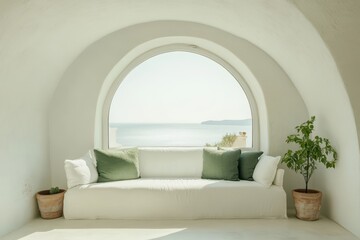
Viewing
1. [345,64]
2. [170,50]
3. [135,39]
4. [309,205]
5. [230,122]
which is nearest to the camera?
[345,64]

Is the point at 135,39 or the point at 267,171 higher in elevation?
the point at 135,39

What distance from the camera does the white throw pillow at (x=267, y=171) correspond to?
14.3ft

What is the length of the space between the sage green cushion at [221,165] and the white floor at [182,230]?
691 mm

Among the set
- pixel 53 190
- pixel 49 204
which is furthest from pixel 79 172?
pixel 49 204

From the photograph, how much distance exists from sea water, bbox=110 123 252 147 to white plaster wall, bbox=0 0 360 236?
2.34 ft

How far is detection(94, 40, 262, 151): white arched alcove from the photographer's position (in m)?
5.19

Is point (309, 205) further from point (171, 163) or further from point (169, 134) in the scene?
point (169, 134)

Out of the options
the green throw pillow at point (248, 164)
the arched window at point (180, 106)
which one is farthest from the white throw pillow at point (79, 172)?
the green throw pillow at point (248, 164)

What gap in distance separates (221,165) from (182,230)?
120 cm

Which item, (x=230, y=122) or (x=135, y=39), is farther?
(x=230, y=122)

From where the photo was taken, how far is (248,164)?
15.5 ft

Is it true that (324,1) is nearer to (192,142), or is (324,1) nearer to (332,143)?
(332,143)

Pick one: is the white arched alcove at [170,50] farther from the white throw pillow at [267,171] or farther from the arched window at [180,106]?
the white throw pillow at [267,171]

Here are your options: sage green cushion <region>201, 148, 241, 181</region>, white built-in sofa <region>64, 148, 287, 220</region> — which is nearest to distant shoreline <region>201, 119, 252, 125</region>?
sage green cushion <region>201, 148, 241, 181</region>
